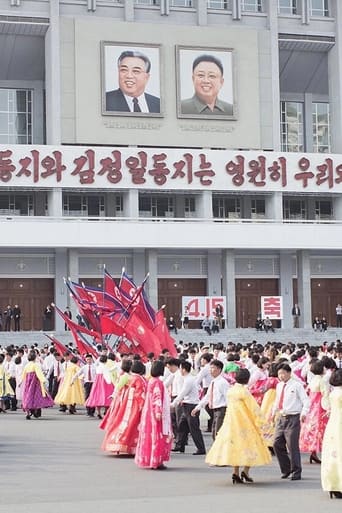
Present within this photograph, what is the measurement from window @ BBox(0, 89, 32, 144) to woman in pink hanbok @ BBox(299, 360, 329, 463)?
128ft

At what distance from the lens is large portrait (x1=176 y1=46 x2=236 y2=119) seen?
1925 inches

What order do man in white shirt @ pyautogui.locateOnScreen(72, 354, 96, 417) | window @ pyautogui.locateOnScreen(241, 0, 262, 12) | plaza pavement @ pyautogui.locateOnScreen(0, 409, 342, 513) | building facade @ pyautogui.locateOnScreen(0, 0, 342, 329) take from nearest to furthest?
plaza pavement @ pyautogui.locateOnScreen(0, 409, 342, 513)
man in white shirt @ pyautogui.locateOnScreen(72, 354, 96, 417)
building facade @ pyautogui.locateOnScreen(0, 0, 342, 329)
window @ pyautogui.locateOnScreen(241, 0, 262, 12)

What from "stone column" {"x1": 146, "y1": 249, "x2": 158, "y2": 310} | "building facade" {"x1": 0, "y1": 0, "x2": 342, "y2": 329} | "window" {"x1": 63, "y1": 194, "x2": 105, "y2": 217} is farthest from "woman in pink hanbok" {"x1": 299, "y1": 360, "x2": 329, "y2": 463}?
"window" {"x1": 63, "y1": 194, "x2": 105, "y2": 217}

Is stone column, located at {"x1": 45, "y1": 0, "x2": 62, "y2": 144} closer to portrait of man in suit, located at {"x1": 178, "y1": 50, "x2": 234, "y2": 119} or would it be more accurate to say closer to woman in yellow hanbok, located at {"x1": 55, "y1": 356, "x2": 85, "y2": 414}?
portrait of man in suit, located at {"x1": 178, "y1": 50, "x2": 234, "y2": 119}

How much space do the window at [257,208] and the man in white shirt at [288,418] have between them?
39.5 m

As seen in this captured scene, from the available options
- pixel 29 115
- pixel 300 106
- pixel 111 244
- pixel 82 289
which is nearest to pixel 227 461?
pixel 82 289

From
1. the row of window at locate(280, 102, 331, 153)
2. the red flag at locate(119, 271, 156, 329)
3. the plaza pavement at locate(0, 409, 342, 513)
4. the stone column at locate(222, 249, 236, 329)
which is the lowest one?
the plaza pavement at locate(0, 409, 342, 513)

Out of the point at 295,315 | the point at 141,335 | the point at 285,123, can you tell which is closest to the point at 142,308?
Result: the point at 141,335

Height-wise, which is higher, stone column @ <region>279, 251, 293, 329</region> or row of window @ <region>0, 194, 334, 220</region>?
row of window @ <region>0, 194, 334, 220</region>

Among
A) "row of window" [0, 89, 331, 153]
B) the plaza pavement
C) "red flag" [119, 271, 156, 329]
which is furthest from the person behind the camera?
"row of window" [0, 89, 331, 153]

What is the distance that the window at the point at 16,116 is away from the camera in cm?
5084

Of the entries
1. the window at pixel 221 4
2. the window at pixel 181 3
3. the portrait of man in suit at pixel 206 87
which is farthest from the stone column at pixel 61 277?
the window at pixel 221 4

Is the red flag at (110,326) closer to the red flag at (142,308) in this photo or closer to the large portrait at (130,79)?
the red flag at (142,308)

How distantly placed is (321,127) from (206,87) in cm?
868
